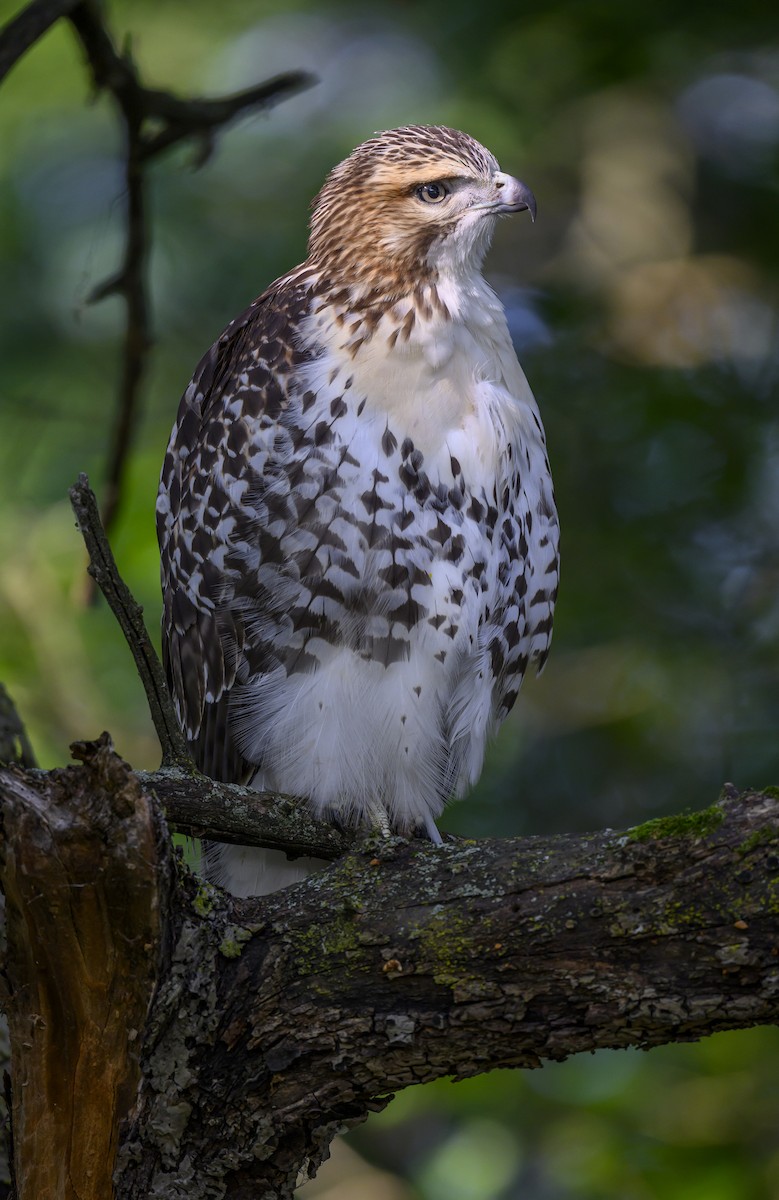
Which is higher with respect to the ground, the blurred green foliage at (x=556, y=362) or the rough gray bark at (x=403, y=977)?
the blurred green foliage at (x=556, y=362)

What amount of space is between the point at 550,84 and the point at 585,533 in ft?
7.55

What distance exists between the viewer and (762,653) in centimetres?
610

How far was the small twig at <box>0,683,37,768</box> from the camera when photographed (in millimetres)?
3678

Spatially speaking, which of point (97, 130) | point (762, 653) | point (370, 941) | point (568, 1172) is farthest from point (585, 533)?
point (370, 941)

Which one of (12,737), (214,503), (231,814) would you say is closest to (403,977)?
(231,814)

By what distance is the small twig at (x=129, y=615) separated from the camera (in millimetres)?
2445

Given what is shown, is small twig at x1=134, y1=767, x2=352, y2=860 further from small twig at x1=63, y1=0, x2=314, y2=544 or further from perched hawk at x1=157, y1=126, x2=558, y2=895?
small twig at x1=63, y1=0, x2=314, y2=544

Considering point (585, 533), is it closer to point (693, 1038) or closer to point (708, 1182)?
point (708, 1182)

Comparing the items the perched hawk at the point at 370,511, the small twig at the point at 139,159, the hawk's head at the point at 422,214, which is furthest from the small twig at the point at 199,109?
the hawk's head at the point at 422,214

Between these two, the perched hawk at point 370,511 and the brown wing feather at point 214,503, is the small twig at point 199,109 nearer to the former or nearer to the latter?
the perched hawk at point 370,511

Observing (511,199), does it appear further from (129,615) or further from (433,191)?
(129,615)

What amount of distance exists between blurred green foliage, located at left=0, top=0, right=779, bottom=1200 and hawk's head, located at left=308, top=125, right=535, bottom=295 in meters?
1.81

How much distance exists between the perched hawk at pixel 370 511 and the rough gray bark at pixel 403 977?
91 cm

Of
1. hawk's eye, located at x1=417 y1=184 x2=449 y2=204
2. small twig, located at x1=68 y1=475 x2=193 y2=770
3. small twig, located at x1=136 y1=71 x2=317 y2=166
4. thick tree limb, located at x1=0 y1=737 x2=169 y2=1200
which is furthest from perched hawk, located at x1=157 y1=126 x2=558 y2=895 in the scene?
thick tree limb, located at x1=0 y1=737 x2=169 y2=1200
